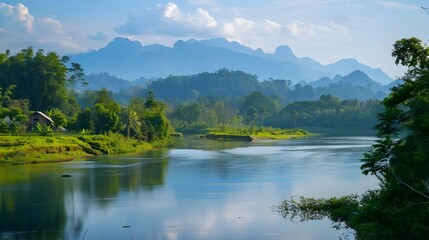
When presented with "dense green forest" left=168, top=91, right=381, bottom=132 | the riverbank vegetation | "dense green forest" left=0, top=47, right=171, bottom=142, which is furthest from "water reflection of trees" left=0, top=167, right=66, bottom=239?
"dense green forest" left=168, top=91, right=381, bottom=132

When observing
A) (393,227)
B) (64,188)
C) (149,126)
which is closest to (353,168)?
(64,188)

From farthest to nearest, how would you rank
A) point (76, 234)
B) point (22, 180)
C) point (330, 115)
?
point (330, 115) < point (22, 180) < point (76, 234)

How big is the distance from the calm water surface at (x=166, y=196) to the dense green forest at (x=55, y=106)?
1630 centimetres

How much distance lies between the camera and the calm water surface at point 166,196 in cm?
1988

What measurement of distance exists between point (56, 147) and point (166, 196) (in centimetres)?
2469

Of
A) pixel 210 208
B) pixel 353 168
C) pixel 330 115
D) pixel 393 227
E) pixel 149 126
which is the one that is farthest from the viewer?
pixel 330 115

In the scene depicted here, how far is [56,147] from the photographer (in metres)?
49.4

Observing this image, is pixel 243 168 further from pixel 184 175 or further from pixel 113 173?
pixel 113 173

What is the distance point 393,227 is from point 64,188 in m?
19.7

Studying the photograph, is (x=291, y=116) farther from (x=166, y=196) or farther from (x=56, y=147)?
(x=166, y=196)

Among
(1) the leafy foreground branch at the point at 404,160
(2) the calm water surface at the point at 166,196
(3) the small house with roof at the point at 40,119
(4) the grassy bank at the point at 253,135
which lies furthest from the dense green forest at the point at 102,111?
(1) the leafy foreground branch at the point at 404,160

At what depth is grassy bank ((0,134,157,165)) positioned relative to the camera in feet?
145

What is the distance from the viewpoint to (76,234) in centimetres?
1934

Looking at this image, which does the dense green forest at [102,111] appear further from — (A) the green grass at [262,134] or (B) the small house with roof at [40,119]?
(A) the green grass at [262,134]
